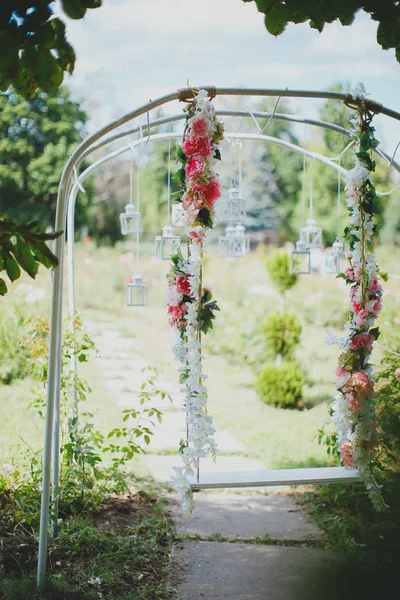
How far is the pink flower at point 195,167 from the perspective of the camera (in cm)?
269

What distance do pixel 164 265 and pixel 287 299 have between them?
2.34 m

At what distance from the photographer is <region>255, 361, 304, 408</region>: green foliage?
609 cm

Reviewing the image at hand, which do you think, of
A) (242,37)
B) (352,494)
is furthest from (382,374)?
(242,37)

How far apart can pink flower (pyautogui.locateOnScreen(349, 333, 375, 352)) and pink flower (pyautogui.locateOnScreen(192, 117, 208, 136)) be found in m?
1.18

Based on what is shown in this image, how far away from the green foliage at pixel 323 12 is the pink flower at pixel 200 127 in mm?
774

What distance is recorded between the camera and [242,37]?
17109mm

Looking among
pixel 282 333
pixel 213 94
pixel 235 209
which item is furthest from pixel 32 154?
pixel 213 94

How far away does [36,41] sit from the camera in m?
1.71

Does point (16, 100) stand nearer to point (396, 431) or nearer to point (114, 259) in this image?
point (114, 259)

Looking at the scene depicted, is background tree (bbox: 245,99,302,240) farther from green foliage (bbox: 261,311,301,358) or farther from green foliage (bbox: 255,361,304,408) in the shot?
green foliage (bbox: 255,361,304,408)

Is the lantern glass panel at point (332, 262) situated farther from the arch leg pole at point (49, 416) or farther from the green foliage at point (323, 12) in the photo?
the green foliage at point (323, 12)

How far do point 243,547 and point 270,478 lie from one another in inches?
26.9

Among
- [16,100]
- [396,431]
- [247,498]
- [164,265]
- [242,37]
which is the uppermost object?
[242,37]

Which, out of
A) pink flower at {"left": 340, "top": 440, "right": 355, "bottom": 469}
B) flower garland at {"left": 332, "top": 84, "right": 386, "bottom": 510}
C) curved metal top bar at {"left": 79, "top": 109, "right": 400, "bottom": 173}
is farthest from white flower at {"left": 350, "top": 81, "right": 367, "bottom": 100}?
pink flower at {"left": 340, "top": 440, "right": 355, "bottom": 469}
